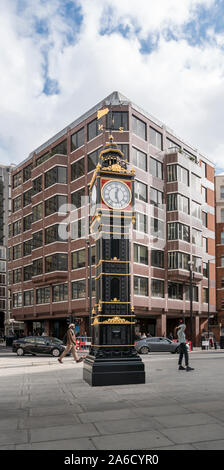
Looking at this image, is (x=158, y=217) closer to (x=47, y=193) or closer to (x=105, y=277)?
(x=47, y=193)

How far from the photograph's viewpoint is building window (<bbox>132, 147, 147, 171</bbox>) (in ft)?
149

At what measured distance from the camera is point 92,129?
47.7m

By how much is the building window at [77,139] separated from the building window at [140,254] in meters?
13.1

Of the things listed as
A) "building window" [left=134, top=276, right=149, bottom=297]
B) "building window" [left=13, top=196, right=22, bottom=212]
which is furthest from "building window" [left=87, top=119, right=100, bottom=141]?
"building window" [left=13, top=196, right=22, bottom=212]

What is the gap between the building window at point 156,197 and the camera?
4712cm

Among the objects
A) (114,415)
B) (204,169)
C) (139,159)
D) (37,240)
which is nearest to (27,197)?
(37,240)

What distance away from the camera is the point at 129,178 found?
1353cm

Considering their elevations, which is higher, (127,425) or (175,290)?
(175,290)

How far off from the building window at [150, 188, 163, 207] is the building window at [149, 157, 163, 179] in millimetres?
1788

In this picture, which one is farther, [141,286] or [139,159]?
[139,159]

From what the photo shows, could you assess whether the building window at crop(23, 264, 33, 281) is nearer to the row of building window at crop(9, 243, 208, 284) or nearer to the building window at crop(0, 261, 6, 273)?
the row of building window at crop(9, 243, 208, 284)

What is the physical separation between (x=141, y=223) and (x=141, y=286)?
5987 millimetres

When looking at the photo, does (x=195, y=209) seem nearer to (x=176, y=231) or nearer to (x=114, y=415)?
(x=176, y=231)

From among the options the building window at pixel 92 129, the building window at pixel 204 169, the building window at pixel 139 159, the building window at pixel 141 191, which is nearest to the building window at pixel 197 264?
the building window at pixel 141 191
